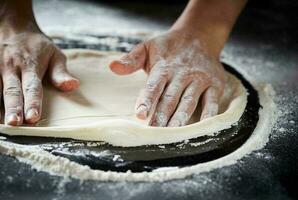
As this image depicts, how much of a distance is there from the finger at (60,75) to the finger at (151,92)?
0.18 meters

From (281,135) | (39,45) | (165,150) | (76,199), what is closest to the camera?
(76,199)

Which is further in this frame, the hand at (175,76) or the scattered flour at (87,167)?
the hand at (175,76)

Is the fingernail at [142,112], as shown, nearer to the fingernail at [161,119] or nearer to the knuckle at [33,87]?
the fingernail at [161,119]

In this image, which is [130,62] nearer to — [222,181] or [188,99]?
[188,99]

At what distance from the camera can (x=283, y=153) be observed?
1054 mm

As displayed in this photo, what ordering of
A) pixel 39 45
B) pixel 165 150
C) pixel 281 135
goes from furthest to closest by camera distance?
Result: pixel 39 45, pixel 281 135, pixel 165 150

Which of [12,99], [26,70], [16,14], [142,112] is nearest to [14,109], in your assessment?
[12,99]

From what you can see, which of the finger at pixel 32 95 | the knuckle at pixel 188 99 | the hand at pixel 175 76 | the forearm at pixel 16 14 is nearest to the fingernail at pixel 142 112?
the hand at pixel 175 76

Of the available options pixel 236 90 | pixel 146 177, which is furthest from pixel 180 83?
pixel 146 177

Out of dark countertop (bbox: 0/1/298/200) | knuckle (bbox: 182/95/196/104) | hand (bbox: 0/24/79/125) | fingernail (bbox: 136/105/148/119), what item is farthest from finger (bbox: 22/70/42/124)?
knuckle (bbox: 182/95/196/104)

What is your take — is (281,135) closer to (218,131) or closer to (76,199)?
(218,131)

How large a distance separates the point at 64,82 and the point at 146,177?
0.37 meters

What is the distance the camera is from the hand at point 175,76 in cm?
109

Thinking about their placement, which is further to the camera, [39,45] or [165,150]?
[39,45]
